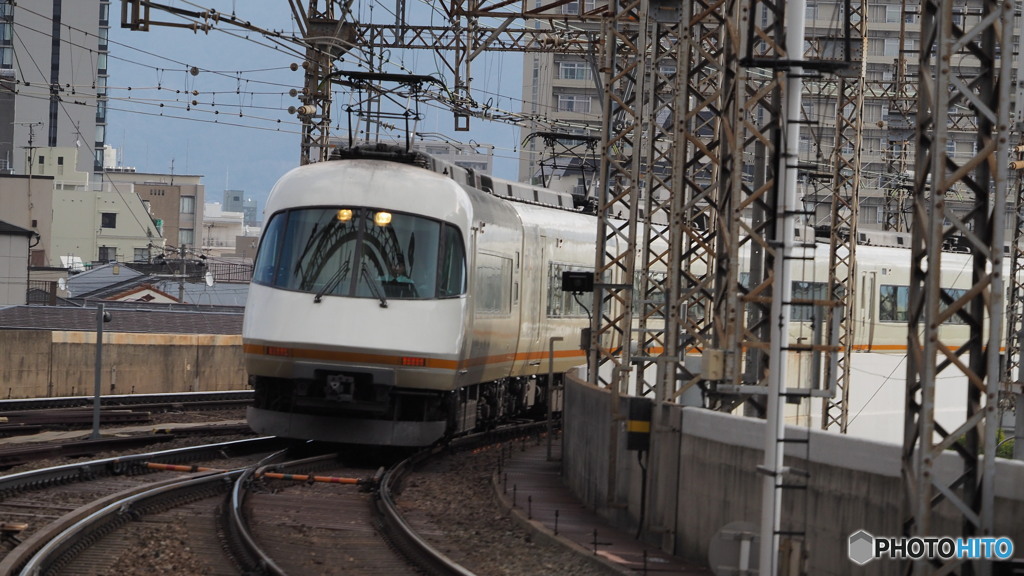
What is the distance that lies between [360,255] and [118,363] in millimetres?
15538

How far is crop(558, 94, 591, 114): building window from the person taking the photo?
86.6 metres

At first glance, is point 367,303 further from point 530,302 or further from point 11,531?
point 11,531

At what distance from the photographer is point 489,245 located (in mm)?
20859

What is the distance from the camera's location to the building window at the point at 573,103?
284 feet

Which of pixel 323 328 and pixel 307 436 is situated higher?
pixel 323 328

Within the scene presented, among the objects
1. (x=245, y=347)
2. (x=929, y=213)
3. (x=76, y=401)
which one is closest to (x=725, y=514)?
(x=929, y=213)

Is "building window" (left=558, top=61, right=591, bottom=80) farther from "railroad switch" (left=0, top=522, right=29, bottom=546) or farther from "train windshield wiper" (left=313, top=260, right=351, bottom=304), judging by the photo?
"railroad switch" (left=0, top=522, right=29, bottom=546)

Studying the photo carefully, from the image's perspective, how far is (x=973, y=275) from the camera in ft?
28.8

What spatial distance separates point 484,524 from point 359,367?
13.2 feet

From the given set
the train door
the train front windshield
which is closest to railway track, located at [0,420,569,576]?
the train front windshield

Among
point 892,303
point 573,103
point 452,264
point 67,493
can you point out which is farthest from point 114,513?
point 573,103

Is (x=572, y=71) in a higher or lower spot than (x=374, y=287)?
higher

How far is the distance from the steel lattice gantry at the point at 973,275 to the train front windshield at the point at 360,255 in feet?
34.0

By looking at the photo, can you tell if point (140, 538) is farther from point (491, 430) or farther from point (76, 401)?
point (76, 401)
